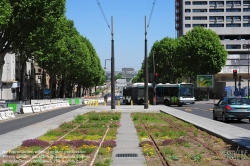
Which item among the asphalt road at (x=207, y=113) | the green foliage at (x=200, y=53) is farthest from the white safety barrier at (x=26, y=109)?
the green foliage at (x=200, y=53)

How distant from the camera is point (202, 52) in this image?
Answer: 82625 mm

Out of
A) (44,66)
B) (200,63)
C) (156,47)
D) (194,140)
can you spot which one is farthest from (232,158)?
(156,47)

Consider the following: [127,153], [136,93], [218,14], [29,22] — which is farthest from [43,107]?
[218,14]

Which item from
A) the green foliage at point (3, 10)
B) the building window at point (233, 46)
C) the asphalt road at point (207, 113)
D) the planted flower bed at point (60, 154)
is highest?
the building window at point (233, 46)

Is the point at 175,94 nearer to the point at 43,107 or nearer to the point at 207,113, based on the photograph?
the point at 43,107

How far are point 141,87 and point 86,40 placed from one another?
160 ft

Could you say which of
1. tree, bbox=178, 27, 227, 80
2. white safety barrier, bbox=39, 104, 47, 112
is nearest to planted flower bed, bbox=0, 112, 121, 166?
white safety barrier, bbox=39, 104, 47, 112

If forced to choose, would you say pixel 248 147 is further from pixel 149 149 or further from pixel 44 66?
pixel 44 66

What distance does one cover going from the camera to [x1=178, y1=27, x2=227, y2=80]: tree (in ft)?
269

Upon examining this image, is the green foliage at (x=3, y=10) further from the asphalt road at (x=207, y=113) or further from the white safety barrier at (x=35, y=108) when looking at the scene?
the asphalt road at (x=207, y=113)

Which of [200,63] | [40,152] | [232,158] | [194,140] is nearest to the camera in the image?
[232,158]

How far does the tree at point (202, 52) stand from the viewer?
8212 cm

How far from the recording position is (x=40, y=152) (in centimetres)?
1274

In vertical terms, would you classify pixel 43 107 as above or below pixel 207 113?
above
